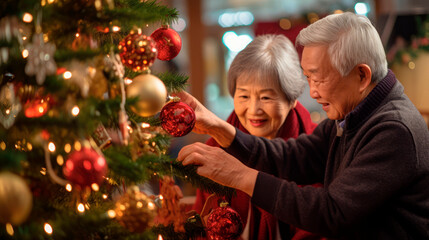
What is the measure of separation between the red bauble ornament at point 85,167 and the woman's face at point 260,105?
2.55 feet

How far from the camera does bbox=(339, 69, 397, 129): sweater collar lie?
112 cm

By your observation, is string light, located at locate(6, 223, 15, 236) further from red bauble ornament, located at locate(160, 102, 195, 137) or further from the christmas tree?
red bauble ornament, located at locate(160, 102, 195, 137)

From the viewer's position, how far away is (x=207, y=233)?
1.11 metres

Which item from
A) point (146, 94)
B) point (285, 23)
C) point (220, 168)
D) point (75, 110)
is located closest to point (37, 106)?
point (75, 110)

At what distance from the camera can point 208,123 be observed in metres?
1.28

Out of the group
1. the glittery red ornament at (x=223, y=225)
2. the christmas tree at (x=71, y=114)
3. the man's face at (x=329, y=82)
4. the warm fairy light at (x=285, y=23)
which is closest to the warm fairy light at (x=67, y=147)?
the christmas tree at (x=71, y=114)

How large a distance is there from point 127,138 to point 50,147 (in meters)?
0.13

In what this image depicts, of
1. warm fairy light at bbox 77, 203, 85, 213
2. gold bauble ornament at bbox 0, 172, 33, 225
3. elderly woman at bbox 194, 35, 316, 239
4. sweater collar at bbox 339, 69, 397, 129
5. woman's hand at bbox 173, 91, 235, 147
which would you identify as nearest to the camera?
gold bauble ornament at bbox 0, 172, 33, 225

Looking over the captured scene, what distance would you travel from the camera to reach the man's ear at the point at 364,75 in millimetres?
1130

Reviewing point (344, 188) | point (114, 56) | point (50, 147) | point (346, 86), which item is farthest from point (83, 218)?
point (346, 86)

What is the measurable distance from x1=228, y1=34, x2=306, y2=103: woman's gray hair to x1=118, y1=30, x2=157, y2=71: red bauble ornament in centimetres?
61

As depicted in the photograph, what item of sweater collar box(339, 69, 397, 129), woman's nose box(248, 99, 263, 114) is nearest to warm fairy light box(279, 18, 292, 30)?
woman's nose box(248, 99, 263, 114)

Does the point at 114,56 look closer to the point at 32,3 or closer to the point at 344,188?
the point at 32,3

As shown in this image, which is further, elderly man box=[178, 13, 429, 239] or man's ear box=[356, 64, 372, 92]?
man's ear box=[356, 64, 372, 92]
